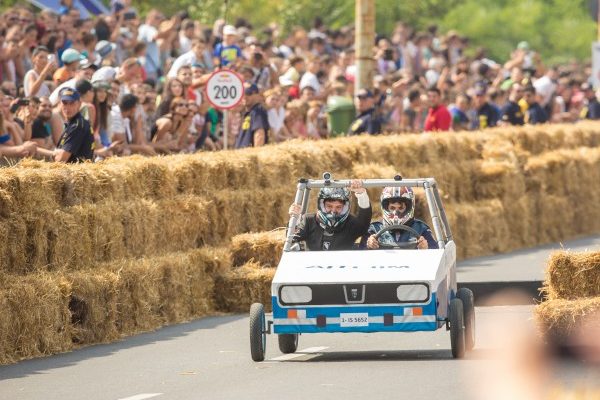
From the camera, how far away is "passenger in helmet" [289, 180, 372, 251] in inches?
613

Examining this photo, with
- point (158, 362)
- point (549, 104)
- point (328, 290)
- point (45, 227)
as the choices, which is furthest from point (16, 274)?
point (549, 104)

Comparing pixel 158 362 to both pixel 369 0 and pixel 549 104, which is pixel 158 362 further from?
pixel 549 104

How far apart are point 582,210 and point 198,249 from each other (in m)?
13.6

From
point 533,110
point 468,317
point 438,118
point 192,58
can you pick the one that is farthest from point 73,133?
point 533,110

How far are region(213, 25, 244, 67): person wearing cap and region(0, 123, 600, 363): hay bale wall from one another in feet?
10.8

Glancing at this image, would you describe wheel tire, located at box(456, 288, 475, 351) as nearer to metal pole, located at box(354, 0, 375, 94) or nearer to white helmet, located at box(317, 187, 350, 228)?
white helmet, located at box(317, 187, 350, 228)

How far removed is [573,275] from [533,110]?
20.1 meters

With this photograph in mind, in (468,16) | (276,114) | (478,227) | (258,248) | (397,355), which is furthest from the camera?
(468,16)

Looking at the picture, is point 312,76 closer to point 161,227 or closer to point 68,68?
point 68,68

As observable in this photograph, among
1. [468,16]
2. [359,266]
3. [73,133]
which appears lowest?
[359,266]

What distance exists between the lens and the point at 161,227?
61.5 ft

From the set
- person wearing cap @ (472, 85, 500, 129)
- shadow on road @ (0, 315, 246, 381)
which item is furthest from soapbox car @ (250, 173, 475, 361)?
person wearing cap @ (472, 85, 500, 129)

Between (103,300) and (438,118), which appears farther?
(438,118)

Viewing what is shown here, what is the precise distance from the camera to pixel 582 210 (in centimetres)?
3166
